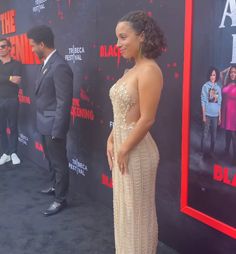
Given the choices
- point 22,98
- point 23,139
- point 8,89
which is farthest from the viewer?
point 23,139

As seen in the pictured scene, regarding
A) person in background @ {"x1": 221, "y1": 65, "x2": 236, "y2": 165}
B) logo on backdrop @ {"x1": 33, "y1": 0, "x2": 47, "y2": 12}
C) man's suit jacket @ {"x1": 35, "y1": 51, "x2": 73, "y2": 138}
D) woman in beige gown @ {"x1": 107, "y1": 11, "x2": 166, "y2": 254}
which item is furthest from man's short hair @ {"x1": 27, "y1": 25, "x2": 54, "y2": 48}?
person in background @ {"x1": 221, "y1": 65, "x2": 236, "y2": 165}

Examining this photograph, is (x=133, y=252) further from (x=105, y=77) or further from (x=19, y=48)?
(x=19, y=48)

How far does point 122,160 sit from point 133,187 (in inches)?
6.9

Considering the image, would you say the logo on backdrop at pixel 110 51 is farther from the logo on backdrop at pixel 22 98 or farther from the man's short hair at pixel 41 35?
the logo on backdrop at pixel 22 98

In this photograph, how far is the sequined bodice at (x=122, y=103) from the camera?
1.91 m

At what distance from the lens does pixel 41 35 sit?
3201mm

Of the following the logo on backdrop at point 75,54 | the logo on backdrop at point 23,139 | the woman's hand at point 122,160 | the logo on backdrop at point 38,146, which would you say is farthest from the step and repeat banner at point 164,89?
the logo on backdrop at point 23,139

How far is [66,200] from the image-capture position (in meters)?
3.68

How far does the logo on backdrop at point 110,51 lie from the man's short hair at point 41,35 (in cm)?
48

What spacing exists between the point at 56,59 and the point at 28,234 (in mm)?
1561

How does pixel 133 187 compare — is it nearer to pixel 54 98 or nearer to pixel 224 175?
pixel 224 175

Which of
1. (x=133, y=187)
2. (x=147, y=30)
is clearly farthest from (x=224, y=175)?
(x=147, y=30)

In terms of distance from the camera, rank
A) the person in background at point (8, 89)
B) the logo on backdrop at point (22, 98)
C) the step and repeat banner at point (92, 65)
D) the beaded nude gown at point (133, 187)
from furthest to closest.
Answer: the logo on backdrop at point (22, 98) → the person in background at point (8, 89) → the step and repeat banner at point (92, 65) → the beaded nude gown at point (133, 187)

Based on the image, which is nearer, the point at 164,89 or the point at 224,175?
the point at 224,175
